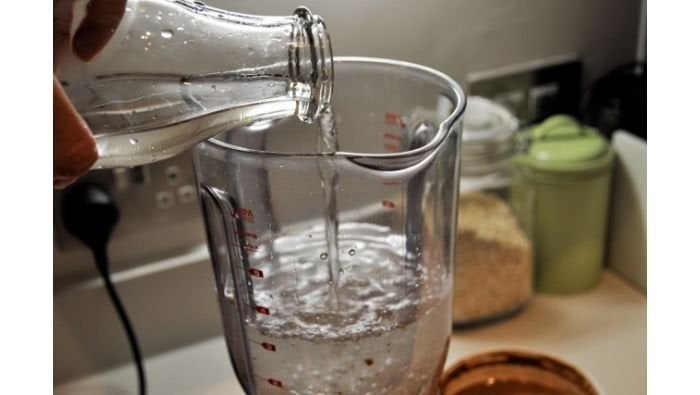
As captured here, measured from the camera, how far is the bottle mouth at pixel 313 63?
517 millimetres

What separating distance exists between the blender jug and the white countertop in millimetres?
195

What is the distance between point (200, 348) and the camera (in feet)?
2.73

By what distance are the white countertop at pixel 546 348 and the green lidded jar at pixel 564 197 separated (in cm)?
4

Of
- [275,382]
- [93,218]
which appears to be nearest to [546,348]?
[275,382]

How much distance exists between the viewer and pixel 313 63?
0.52 metres

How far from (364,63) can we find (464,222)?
226 millimetres

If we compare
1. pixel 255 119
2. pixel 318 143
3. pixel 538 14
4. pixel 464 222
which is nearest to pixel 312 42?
pixel 255 119

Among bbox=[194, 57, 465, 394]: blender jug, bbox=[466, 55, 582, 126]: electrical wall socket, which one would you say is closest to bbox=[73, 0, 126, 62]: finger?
bbox=[194, 57, 465, 394]: blender jug

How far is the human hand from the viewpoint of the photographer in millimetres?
419

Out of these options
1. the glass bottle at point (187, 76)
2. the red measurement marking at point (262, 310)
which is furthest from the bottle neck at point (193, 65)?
the red measurement marking at point (262, 310)

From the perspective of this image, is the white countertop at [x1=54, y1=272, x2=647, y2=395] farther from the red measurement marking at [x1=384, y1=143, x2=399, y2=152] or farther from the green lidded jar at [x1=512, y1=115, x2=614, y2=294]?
the red measurement marking at [x1=384, y1=143, x2=399, y2=152]

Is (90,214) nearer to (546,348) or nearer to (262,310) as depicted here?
(262,310)

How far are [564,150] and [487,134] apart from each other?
90 millimetres

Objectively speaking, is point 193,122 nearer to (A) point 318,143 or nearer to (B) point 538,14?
(A) point 318,143
